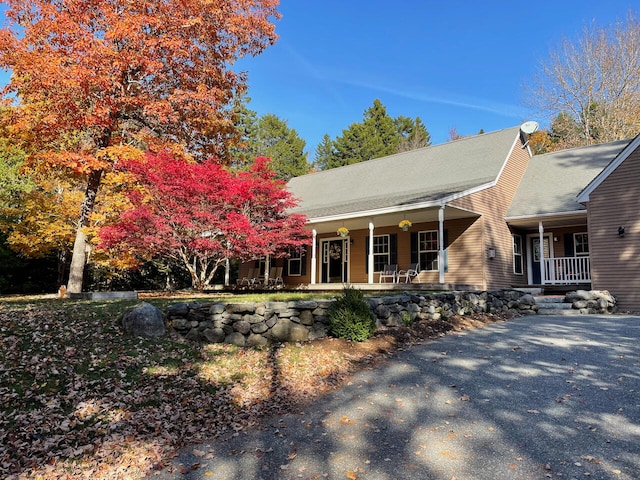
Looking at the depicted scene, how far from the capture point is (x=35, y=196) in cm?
1333

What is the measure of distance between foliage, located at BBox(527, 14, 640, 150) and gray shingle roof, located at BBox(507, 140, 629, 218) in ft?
33.8

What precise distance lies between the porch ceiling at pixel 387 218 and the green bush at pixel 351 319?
6.04 m

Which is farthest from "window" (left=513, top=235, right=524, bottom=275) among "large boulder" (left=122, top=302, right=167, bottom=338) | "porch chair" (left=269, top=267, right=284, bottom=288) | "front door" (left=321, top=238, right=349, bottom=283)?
"large boulder" (left=122, top=302, right=167, bottom=338)

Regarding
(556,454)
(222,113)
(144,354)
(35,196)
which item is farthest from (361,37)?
(556,454)

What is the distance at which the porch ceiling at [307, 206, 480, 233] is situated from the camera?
12.9m

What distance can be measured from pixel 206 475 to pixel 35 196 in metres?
13.3

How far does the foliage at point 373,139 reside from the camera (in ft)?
121

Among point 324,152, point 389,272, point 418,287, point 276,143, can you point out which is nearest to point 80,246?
point 418,287

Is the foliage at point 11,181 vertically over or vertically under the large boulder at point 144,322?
over

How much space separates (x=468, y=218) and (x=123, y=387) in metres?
11.6

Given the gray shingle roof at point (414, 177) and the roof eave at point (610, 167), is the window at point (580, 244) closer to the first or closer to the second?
the roof eave at point (610, 167)

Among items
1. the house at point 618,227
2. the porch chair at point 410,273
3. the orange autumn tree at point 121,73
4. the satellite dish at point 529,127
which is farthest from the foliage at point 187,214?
the satellite dish at point 529,127

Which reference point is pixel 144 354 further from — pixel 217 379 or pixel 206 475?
pixel 206 475

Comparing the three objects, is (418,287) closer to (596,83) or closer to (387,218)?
(387,218)
